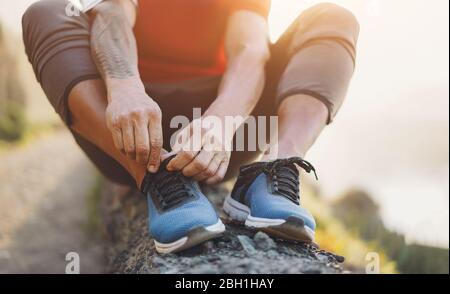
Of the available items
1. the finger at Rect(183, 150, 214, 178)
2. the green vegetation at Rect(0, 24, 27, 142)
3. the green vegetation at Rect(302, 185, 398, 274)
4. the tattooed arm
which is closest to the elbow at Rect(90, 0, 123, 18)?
the tattooed arm

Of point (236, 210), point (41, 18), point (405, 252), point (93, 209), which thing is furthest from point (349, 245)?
point (41, 18)

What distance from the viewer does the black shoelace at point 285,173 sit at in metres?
1.51

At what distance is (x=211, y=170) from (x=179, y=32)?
79 centimetres

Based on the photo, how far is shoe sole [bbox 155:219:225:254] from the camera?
1.33 meters

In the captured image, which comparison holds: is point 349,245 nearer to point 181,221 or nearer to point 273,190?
point 273,190

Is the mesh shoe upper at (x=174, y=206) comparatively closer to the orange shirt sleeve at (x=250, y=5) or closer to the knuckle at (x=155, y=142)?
the knuckle at (x=155, y=142)

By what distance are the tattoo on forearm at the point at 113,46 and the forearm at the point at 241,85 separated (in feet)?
0.97

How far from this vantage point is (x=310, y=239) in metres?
1.45

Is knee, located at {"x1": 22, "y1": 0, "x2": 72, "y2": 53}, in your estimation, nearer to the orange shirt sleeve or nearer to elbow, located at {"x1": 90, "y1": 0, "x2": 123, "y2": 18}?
elbow, located at {"x1": 90, "y1": 0, "x2": 123, "y2": 18}

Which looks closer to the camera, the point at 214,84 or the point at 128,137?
the point at 128,137

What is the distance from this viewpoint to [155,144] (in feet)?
4.71

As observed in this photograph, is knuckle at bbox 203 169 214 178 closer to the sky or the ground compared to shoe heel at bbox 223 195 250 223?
closer to the sky
